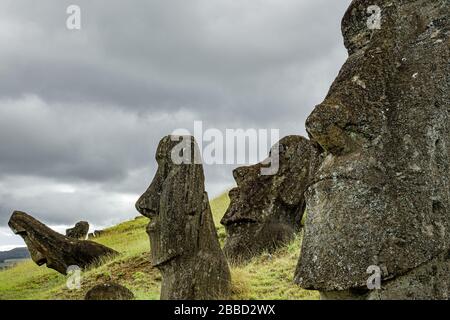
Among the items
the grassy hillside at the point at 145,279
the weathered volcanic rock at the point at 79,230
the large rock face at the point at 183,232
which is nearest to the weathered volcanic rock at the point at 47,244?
the grassy hillside at the point at 145,279

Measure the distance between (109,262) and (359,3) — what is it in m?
16.3

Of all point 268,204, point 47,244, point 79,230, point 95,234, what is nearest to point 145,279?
point 268,204

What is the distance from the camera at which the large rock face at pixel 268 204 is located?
712 inches

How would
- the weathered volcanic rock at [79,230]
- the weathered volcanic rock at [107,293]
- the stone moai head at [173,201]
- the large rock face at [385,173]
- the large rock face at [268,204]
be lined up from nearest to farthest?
the large rock face at [385,173] → the weathered volcanic rock at [107,293] → the stone moai head at [173,201] → the large rock face at [268,204] → the weathered volcanic rock at [79,230]

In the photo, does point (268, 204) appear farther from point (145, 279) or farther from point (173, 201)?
point (173, 201)

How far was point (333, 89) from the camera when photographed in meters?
8.41

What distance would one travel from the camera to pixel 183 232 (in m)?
11.8

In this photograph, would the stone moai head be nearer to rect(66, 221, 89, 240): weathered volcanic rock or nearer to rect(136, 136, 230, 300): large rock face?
rect(136, 136, 230, 300): large rock face

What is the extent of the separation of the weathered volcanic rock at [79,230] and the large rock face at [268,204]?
17195 mm

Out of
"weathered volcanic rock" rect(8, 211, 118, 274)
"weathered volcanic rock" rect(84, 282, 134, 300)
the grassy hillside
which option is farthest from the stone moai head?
"weathered volcanic rock" rect(8, 211, 118, 274)

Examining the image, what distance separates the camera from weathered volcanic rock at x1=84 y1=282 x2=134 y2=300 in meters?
11.4

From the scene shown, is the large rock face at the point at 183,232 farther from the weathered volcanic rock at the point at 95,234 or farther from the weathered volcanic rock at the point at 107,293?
the weathered volcanic rock at the point at 95,234
